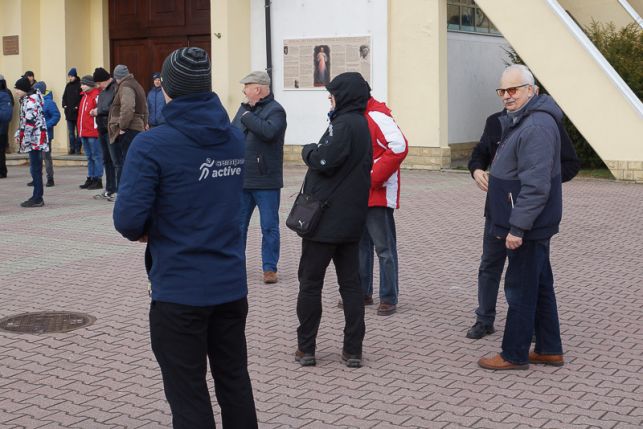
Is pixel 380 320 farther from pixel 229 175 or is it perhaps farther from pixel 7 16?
pixel 7 16

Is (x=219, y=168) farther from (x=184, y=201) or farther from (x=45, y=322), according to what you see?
(x=45, y=322)

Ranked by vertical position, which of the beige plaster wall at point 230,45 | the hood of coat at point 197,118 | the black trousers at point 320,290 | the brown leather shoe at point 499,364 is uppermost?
the beige plaster wall at point 230,45

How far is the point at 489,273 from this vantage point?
683 cm

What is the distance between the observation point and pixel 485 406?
5.48 m

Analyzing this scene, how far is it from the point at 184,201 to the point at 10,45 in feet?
67.2

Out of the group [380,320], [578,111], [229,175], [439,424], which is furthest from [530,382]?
[578,111]

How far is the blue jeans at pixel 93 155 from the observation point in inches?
619

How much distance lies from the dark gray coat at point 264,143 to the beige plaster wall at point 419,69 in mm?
10212

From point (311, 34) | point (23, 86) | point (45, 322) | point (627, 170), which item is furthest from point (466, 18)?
point (45, 322)

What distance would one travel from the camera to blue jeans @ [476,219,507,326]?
6.73 metres

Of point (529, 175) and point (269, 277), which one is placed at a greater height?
point (529, 175)

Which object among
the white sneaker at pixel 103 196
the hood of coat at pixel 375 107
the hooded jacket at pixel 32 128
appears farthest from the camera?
the white sneaker at pixel 103 196

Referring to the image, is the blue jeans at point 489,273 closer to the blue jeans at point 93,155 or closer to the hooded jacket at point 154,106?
the blue jeans at point 93,155

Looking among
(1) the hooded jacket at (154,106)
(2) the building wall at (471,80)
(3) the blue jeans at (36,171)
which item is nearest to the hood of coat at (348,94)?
(3) the blue jeans at (36,171)
